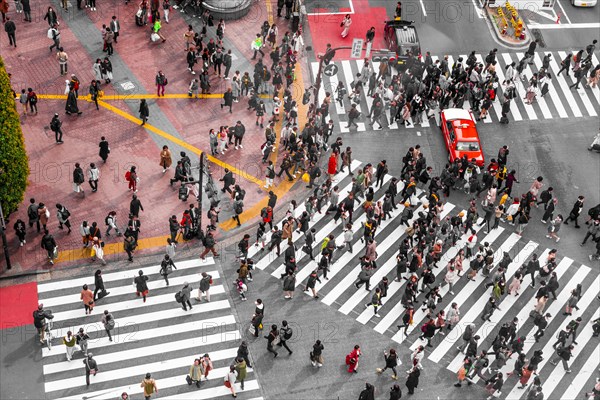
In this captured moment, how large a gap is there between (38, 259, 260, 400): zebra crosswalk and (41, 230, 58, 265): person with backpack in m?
1.27

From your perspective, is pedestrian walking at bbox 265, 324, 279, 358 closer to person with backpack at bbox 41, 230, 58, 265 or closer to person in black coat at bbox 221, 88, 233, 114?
person with backpack at bbox 41, 230, 58, 265

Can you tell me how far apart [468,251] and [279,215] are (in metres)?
9.38

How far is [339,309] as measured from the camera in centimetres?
4525

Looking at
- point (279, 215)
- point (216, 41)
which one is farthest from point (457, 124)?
point (216, 41)

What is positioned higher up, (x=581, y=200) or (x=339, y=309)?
(x=581, y=200)

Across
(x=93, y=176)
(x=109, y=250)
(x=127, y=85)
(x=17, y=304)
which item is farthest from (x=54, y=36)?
(x=17, y=304)

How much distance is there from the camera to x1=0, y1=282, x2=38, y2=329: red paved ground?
142 ft

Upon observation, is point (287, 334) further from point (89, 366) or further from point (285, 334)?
point (89, 366)

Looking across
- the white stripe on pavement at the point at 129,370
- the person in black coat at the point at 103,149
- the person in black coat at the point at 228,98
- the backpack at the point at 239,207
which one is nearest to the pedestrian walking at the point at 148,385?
the white stripe on pavement at the point at 129,370

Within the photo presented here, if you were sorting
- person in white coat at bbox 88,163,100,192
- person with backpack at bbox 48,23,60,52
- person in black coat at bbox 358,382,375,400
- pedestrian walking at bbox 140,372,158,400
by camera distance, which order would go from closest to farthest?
1. pedestrian walking at bbox 140,372,158,400
2. person in black coat at bbox 358,382,375,400
3. person in white coat at bbox 88,163,100,192
4. person with backpack at bbox 48,23,60,52

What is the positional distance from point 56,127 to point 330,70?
49.8 feet

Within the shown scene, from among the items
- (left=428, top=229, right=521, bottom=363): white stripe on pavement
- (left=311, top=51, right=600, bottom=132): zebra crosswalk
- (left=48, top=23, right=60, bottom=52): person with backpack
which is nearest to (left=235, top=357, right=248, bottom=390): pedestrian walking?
(left=428, top=229, right=521, bottom=363): white stripe on pavement

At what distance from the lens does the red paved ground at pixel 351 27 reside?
59.9 metres

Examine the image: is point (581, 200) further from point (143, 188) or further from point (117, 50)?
point (117, 50)
